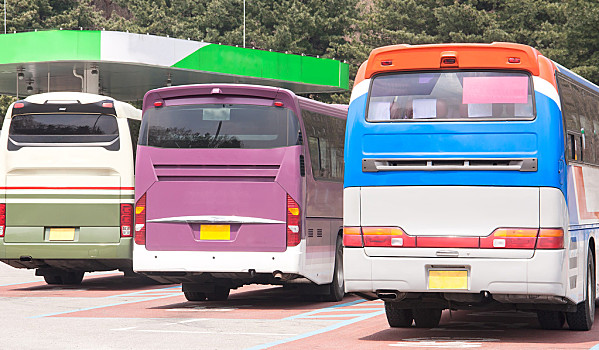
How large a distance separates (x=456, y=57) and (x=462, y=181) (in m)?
1.31

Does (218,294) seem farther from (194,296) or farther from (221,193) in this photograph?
(221,193)

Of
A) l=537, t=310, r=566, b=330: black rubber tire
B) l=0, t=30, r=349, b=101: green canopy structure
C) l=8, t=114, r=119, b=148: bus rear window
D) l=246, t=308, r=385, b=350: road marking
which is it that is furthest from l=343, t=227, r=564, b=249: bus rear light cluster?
l=0, t=30, r=349, b=101: green canopy structure

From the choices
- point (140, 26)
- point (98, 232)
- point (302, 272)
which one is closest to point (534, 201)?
point (302, 272)

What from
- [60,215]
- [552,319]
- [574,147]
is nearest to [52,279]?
[60,215]

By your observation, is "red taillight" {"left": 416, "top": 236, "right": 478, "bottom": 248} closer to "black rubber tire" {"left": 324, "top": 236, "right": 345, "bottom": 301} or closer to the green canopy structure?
"black rubber tire" {"left": 324, "top": 236, "right": 345, "bottom": 301}

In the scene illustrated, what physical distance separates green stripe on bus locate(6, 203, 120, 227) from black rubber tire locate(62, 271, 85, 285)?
7.88 ft

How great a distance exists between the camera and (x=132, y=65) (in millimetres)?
36094

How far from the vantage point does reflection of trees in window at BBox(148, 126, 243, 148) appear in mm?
15883

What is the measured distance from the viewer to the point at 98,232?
18875 mm

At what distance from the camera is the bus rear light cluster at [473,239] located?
11547 mm

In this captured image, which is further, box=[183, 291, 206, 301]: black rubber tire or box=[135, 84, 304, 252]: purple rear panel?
box=[183, 291, 206, 301]: black rubber tire

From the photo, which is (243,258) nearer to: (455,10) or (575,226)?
(575,226)

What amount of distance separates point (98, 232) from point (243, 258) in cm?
410

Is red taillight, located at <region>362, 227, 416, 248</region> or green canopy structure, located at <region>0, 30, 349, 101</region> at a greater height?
green canopy structure, located at <region>0, 30, 349, 101</region>
